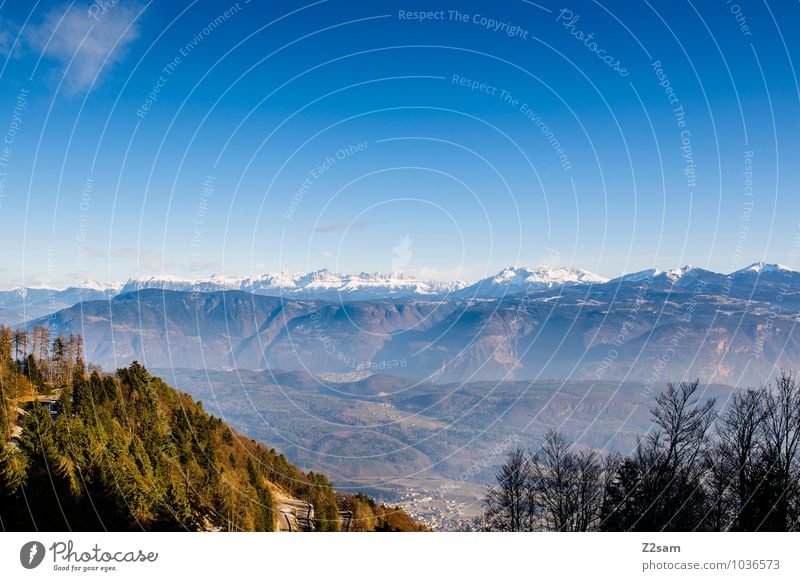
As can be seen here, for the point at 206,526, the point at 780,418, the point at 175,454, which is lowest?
the point at 206,526

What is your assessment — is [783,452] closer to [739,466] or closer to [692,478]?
[739,466]

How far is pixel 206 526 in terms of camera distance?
66.6 feet

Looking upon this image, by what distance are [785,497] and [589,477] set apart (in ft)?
19.5
